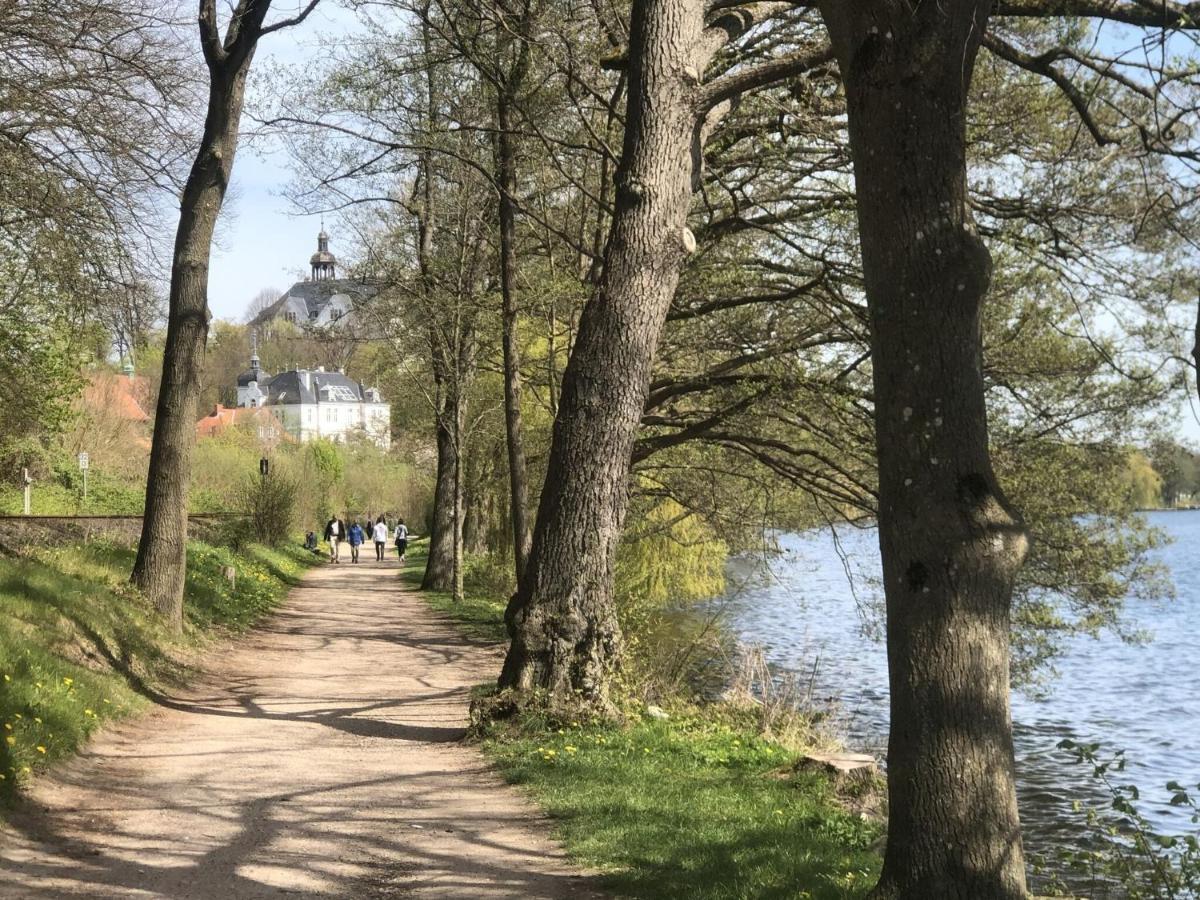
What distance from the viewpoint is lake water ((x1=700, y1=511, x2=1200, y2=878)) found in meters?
13.3

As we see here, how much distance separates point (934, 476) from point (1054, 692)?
13905 mm

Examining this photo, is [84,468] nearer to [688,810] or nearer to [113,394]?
[113,394]

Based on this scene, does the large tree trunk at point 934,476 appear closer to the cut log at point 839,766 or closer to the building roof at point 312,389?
the cut log at point 839,766

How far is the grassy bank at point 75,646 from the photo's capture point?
8.20 m

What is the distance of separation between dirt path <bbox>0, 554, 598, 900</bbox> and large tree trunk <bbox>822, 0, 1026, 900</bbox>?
2.13 m

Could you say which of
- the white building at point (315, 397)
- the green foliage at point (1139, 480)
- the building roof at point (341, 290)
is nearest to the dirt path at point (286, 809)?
the green foliage at point (1139, 480)

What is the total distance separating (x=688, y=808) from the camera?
287 inches

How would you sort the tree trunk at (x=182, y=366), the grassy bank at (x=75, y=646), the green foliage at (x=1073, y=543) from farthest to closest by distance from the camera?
the tree trunk at (x=182, y=366) < the green foliage at (x=1073, y=543) < the grassy bank at (x=75, y=646)

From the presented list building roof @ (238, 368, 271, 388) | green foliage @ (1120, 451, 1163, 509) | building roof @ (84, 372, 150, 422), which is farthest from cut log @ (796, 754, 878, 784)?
building roof @ (238, 368, 271, 388)

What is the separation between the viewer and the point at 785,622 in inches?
1046

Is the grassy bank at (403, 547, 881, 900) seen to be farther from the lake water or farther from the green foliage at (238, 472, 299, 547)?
the green foliage at (238, 472, 299, 547)

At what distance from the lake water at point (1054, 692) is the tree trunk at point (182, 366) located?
740 centimetres

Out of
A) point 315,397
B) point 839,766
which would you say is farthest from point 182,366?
point 315,397

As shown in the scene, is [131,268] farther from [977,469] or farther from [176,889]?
[977,469]
